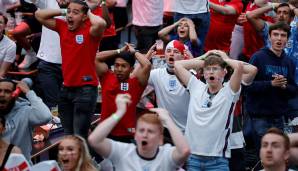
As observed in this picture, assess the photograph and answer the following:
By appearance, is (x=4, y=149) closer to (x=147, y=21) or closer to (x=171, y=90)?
(x=171, y=90)

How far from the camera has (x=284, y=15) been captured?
1320 centimetres

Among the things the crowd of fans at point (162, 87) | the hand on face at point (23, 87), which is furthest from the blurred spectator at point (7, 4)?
the hand on face at point (23, 87)

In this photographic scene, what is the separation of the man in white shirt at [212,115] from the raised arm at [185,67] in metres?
0.32

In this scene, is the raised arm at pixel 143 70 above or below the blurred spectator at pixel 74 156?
above

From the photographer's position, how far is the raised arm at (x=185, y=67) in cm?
1085

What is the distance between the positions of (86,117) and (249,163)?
2170mm

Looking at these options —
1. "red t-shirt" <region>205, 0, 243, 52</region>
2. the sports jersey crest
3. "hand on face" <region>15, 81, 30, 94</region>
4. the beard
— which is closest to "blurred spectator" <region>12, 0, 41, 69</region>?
"red t-shirt" <region>205, 0, 243, 52</region>

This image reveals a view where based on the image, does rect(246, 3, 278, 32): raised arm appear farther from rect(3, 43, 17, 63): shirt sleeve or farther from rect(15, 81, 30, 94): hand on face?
rect(15, 81, 30, 94): hand on face

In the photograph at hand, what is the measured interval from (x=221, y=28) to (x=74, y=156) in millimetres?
5357

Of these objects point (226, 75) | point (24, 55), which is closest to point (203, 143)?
point (226, 75)

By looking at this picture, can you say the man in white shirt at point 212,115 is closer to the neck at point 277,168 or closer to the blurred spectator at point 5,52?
the neck at point 277,168

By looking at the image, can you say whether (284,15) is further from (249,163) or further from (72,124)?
(72,124)

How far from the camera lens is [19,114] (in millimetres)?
10438

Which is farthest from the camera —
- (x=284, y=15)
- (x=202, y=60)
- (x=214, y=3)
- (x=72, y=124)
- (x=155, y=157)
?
(x=214, y=3)
